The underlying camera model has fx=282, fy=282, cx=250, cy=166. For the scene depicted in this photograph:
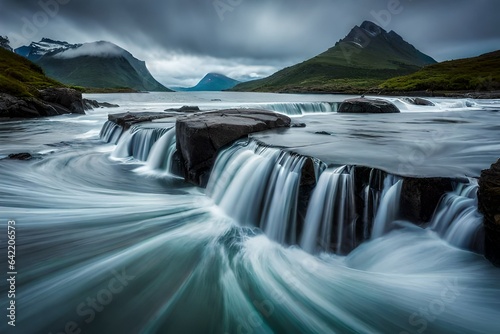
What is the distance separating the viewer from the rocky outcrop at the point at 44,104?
94.9 ft

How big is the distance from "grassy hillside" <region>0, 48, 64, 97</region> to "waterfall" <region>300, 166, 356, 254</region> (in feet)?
122

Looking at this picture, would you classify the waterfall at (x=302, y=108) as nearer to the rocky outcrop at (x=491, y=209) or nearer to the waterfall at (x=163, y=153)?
the waterfall at (x=163, y=153)

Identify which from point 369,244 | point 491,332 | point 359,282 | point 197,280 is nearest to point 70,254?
point 197,280

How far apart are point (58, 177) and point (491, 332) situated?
13.4m

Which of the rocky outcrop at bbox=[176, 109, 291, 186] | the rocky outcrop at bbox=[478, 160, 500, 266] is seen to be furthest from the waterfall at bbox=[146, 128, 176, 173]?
the rocky outcrop at bbox=[478, 160, 500, 266]

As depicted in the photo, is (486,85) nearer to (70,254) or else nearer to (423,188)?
(423,188)

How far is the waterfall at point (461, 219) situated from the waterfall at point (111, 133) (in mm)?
17209

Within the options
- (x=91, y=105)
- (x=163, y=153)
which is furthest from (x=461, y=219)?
(x=91, y=105)

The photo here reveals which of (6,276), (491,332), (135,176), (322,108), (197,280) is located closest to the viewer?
(491,332)

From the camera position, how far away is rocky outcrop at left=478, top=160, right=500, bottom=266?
4.53 metres

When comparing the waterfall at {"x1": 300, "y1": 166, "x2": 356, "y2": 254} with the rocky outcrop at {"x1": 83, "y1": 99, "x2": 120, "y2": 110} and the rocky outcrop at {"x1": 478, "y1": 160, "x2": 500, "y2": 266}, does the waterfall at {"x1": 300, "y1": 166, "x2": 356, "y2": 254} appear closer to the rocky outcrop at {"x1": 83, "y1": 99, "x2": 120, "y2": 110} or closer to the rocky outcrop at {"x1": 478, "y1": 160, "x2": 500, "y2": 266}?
the rocky outcrop at {"x1": 478, "y1": 160, "x2": 500, "y2": 266}

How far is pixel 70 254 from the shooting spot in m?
6.09

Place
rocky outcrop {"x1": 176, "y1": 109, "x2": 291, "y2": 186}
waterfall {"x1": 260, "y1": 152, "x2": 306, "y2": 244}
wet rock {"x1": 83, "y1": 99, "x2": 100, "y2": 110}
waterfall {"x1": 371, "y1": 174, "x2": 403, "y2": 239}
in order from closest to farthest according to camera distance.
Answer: waterfall {"x1": 371, "y1": 174, "x2": 403, "y2": 239} → waterfall {"x1": 260, "y1": 152, "x2": 306, "y2": 244} → rocky outcrop {"x1": 176, "y1": 109, "x2": 291, "y2": 186} → wet rock {"x1": 83, "y1": 99, "x2": 100, "y2": 110}

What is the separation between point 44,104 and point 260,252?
1403 inches
